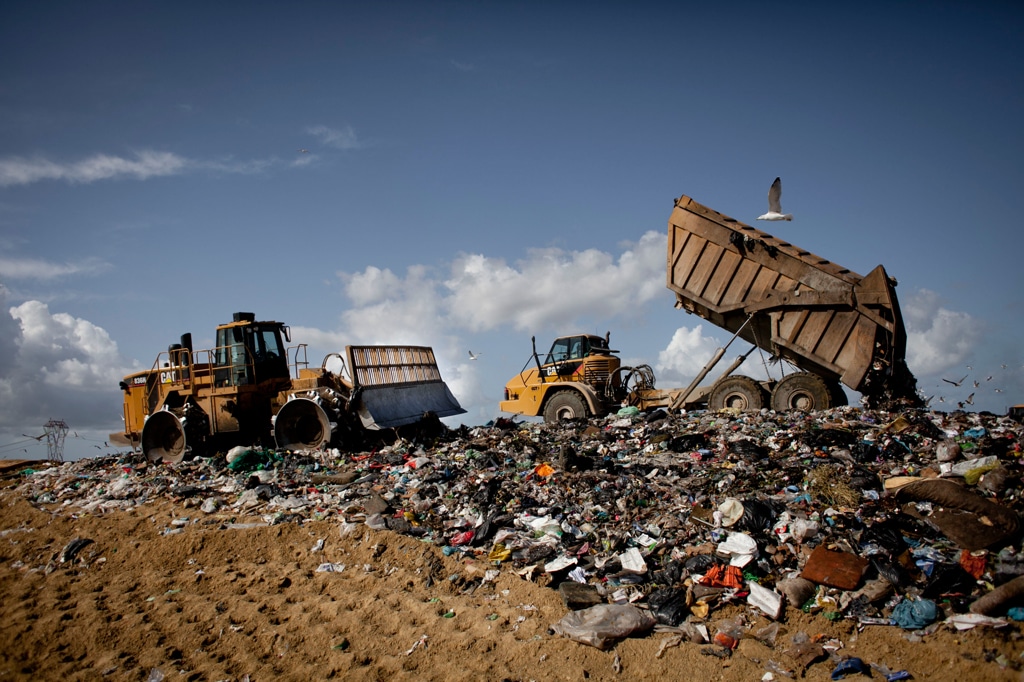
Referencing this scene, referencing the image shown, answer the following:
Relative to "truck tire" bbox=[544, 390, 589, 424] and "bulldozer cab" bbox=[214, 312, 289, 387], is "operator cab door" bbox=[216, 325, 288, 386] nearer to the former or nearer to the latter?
"bulldozer cab" bbox=[214, 312, 289, 387]

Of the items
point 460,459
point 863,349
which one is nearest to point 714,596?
point 460,459

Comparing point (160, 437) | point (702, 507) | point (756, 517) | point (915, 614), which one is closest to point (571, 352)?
point (702, 507)

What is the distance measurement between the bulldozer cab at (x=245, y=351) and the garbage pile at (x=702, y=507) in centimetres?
141

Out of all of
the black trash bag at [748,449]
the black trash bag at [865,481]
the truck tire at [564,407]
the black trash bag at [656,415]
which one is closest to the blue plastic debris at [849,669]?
the black trash bag at [865,481]

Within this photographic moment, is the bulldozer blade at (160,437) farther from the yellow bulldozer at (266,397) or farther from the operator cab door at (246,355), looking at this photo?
the operator cab door at (246,355)

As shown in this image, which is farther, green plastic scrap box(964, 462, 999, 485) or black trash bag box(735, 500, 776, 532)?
green plastic scrap box(964, 462, 999, 485)

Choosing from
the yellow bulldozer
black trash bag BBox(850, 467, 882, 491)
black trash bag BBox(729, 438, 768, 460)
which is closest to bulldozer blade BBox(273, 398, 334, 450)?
the yellow bulldozer

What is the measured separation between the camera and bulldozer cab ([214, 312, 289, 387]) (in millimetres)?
9992

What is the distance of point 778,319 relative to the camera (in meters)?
9.52

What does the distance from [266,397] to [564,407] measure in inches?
209

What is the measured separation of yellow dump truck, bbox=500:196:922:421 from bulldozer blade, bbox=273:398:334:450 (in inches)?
177

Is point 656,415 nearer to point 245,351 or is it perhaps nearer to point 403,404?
point 403,404

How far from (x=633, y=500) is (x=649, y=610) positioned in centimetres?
180

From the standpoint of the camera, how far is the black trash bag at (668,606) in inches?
161
